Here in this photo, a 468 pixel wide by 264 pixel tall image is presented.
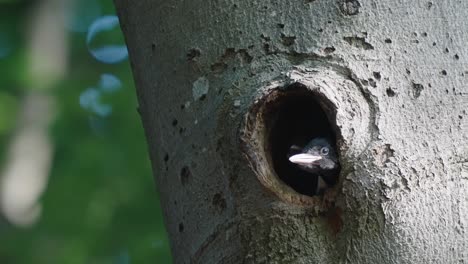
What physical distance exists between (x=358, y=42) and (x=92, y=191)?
118 inches

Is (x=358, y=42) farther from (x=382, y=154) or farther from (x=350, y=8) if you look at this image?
(x=382, y=154)

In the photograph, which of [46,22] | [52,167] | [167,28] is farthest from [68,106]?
[167,28]

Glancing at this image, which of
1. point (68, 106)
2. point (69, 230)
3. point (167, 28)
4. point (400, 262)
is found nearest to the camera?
point (400, 262)

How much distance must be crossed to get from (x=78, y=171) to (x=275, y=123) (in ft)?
10.0

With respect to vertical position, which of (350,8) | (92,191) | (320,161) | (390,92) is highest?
(350,8)

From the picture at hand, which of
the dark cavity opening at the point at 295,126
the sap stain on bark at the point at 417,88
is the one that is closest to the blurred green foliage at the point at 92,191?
the dark cavity opening at the point at 295,126

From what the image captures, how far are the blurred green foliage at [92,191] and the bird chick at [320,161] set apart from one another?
242cm

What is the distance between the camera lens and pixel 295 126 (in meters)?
1.57

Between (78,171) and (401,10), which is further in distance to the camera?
(78,171)

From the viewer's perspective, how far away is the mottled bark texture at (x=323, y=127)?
134cm

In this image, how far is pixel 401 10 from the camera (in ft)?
4.80

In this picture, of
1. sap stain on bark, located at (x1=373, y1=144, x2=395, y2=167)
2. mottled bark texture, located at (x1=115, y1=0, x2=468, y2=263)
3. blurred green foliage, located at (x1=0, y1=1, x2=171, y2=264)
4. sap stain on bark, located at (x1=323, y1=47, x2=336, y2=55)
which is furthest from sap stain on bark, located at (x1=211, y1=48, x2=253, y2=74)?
blurred green foliage, located at (x1=0, y1=1, x2=171, y2=264)

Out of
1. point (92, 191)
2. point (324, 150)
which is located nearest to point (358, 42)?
point (324, 150)

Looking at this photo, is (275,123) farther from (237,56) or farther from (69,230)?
(69,230)
